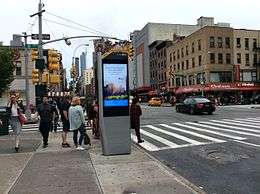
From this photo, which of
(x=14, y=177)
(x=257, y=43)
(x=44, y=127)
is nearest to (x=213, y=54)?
(x=257, y=43)

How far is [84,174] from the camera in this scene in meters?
10.5

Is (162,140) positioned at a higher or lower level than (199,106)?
lower

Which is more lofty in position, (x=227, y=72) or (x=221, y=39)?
(x=221, y=39)

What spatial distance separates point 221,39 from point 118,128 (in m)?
66.6

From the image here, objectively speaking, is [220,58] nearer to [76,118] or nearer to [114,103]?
[76,118]

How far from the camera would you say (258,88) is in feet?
263

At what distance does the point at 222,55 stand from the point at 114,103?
6637 cm

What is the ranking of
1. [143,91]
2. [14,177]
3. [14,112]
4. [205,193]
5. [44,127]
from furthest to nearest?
[143,91], [44,127], [14,112], [14,177], [205,193]

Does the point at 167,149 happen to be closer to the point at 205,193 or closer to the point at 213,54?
the point at 205,193

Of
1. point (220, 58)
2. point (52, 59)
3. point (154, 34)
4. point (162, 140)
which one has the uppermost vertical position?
point (154, 34)

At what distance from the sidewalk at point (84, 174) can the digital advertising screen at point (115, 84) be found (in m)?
1.49

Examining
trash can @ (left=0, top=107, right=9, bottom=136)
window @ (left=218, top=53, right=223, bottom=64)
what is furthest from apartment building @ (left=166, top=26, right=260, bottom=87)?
trash can @ (left=0, top=107, right=9, bottom=136)

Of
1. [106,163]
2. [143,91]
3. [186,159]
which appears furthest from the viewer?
[143,91]

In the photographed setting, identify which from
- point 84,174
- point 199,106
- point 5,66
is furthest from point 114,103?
point 5,66
